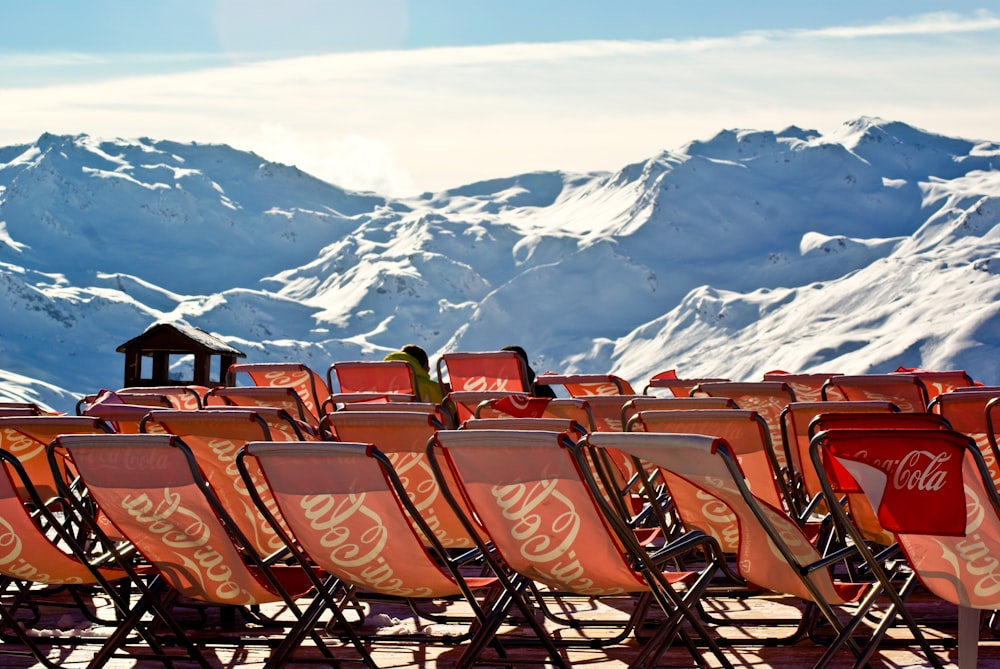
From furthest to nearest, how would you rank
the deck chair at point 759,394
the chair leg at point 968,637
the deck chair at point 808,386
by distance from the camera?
the deck chair at point 808,386 < the deck chair at point 759,394 < the chair leg at point 968,637

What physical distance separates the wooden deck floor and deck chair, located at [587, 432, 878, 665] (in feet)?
1.29

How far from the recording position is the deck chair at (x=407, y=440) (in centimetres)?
465

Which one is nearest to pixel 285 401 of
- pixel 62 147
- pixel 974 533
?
pixel 974 533

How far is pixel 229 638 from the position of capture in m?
4.80

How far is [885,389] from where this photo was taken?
6410 mm

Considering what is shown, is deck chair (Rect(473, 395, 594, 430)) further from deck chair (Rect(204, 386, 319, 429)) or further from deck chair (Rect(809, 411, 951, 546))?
deck chair (Rect(809, 411, 951, 546))

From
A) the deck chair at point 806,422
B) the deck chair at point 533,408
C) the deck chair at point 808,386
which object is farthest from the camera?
the deck chair at point 808,386

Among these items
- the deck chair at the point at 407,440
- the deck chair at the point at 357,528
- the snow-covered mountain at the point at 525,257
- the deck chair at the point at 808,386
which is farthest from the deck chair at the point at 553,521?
the snow-covered mountain at the point at 525,257

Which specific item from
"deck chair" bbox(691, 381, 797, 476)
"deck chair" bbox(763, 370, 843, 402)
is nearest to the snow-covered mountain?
"deck chair" bbox(763, 370, 843, 402)

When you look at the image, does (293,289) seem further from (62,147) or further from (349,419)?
(349,419)

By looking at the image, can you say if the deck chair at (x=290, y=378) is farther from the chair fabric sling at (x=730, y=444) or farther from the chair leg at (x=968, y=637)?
the chair leg at (x=968, y=637)

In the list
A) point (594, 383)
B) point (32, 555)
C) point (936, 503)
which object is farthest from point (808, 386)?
point (32, 555)

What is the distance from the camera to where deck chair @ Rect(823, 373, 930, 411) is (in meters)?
6.20

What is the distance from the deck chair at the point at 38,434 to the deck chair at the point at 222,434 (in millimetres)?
208
